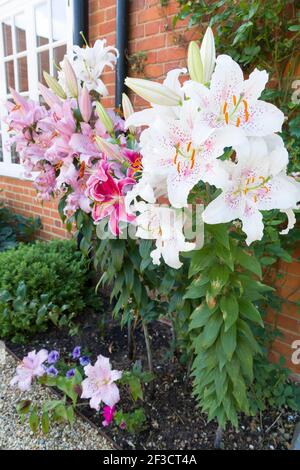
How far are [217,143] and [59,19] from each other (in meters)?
3.10

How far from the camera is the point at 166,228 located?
798mm

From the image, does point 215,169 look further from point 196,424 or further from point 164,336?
point 164,336

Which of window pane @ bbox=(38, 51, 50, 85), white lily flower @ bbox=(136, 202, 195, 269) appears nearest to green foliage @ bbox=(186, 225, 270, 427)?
white lily flower @ bbox=(136, 202, 195, 269)

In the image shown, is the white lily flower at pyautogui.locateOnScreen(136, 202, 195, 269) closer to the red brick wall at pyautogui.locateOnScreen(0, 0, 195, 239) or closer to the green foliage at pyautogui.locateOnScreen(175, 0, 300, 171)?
the green foliage at pyautogui.locateOnScreen(175, 0, 300, 171)

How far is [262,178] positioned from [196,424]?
1.46m

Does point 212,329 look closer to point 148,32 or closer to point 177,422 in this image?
point 177,422

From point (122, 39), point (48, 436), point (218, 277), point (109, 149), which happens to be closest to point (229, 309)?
point (218, 277)

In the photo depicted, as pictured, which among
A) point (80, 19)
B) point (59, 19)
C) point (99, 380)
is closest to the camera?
point (99, 380)

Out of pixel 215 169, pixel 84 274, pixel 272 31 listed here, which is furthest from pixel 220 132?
pixel 84 274

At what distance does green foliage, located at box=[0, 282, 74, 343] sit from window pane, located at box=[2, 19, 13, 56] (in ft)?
9.68

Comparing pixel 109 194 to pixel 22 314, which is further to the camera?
pixel 22 314

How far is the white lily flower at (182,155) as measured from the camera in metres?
0.67

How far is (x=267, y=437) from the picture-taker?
1.62 m
